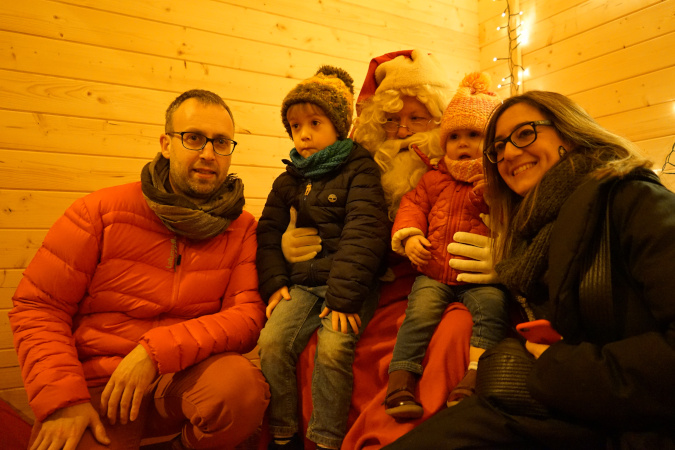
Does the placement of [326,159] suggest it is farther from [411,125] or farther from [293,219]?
[411,125]

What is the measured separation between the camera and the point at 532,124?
4.09 ft

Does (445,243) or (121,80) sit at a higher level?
(121,80)

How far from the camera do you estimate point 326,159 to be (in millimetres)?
1698

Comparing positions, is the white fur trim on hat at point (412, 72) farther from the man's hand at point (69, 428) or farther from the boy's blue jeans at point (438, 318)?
the man's hand at point (69, 428)

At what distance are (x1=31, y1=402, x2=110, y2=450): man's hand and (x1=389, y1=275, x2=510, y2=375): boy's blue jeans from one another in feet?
3.02

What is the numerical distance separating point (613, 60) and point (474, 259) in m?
1.95

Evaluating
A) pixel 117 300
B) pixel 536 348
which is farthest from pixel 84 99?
pixel 536 348

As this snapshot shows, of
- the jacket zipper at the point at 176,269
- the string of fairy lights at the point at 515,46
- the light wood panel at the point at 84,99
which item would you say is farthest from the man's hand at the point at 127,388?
the string of fairy lights at the point at 515,46

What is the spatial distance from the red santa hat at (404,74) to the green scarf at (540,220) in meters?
0.90

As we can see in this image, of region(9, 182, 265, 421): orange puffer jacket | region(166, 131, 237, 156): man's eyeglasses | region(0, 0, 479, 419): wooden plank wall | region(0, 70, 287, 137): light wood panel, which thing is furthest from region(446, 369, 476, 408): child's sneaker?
region(0, 70, 287, 137): light wood panel

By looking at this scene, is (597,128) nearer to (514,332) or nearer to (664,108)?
(514,332)

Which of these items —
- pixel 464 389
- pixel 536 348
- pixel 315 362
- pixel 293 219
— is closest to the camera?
pixel 536 348

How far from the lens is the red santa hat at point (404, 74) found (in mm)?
1886

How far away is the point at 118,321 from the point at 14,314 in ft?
1.01
